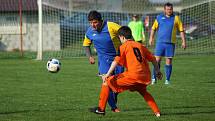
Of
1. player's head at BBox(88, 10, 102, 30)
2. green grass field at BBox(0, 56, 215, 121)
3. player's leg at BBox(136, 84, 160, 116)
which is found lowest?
green grass field at BBox(0, 56, 215, 121)

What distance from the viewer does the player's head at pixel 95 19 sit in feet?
32.6

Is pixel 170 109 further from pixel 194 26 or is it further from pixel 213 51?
pixel 194 26

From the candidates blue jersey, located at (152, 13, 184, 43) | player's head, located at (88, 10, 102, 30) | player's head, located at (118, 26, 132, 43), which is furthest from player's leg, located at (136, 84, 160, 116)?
blue jersey, located at (152, 13, 184, 43)

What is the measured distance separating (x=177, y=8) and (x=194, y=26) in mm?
3958

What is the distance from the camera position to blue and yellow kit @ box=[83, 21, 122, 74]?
404 inches

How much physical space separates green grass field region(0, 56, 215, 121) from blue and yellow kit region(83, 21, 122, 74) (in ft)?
2.95

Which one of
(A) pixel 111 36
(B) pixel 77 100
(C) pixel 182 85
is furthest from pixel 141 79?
(C) pixel 182 85

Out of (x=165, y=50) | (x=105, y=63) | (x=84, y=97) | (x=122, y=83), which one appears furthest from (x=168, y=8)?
(x=122, y=83)

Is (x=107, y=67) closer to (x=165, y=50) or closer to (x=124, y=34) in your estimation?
(x=124, y=34)

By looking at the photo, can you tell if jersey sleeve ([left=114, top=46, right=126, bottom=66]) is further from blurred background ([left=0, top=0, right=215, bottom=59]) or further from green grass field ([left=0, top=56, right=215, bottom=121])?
blurred background ([left=0, top=0, right=215, bottom=59])

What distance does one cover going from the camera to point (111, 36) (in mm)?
10266

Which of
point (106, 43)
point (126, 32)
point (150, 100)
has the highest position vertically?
point (126, 32)

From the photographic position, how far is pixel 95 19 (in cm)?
998

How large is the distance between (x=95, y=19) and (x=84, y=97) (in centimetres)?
297
